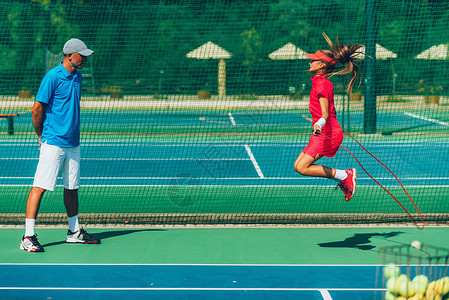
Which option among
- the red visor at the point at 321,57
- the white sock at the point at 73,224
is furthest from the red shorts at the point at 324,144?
the white sock at the point at 73,224

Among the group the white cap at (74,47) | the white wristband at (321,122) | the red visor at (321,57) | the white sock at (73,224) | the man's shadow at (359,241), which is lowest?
the white sock at (73,224)

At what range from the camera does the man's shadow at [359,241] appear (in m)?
7.05

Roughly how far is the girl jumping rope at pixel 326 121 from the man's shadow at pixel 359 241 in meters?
0.67

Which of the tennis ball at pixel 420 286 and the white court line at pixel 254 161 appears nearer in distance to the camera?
the tennis ball at pixel 420 286

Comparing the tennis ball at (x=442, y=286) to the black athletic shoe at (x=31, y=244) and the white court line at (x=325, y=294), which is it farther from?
the black athletic shoe at (x=31, y=244)

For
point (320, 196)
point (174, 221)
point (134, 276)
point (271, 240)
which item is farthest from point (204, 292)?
point (320, 196)

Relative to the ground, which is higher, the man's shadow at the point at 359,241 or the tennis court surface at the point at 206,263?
the man's shadow at the point at 359,241

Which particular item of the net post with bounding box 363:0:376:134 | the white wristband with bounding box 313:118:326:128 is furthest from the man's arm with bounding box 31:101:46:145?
the net post with bounding box 363:0:376:134

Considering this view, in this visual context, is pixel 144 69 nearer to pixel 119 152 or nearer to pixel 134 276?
pixel 119 152

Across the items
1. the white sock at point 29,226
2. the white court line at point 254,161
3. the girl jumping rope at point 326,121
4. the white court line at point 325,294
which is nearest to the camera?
the white court line at point 325,294

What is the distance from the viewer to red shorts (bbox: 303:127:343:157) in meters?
6.70

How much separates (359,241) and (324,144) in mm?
1339

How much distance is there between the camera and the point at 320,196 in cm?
1002

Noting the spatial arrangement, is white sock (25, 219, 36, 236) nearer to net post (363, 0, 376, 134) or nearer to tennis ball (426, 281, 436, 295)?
tennis ball (426, 281, 436, 295)
